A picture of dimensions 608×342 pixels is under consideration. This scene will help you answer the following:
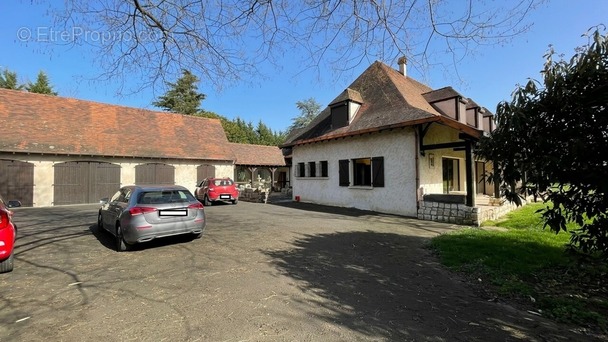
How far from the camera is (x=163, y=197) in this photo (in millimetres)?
Result: 7027

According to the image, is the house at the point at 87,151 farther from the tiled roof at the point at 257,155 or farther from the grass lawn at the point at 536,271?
A: the grass lawn at the point at 536,271

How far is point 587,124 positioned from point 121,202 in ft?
29.0

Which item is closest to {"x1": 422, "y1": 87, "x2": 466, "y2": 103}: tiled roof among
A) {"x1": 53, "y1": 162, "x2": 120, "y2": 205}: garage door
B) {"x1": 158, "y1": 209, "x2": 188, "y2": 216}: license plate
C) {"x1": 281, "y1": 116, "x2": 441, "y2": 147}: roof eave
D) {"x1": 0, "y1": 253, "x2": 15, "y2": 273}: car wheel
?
{"x1": 281, "y1": 116, "x2": 441, "y2": 147}: roof eave

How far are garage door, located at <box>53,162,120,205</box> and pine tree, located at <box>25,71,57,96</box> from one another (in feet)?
119

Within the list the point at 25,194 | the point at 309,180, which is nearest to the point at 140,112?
the point at 25,194

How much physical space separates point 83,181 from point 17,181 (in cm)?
297

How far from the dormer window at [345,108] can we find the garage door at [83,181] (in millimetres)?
14766

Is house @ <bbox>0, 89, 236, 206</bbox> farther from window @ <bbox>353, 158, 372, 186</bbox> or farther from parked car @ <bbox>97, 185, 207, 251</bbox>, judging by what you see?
parked car @ <bbox>97, 185, 207, 251</bbox>

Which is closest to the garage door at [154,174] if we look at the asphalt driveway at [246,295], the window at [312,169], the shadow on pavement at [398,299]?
the window at [312,169]

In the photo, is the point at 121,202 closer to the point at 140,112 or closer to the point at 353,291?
the point at 353,291

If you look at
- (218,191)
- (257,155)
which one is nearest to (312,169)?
(218,191)

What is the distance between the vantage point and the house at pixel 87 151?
16.7 m

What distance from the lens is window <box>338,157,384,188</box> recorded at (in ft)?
45.2

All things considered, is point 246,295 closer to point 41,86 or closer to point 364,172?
point 364,172
